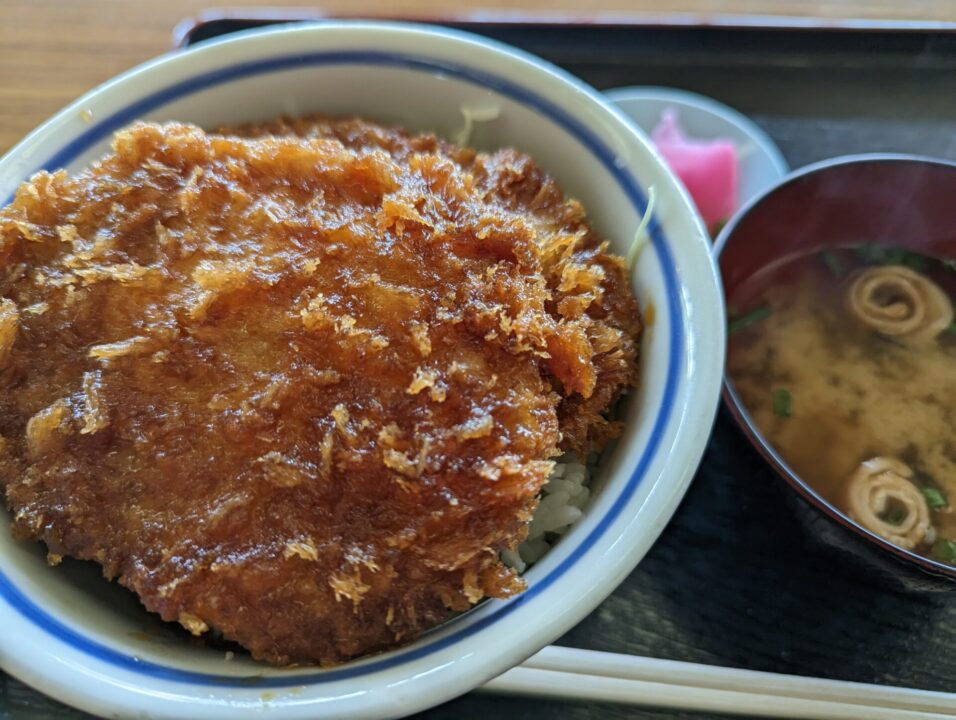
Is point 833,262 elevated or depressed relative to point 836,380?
elevated

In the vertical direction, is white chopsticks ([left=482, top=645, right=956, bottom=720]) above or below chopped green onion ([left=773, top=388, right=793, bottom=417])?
below

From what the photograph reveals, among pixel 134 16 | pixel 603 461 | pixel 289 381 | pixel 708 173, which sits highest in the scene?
pixel 134 16

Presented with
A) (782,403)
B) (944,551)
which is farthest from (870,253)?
(944,551)

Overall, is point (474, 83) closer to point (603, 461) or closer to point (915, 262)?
point (603, 461)

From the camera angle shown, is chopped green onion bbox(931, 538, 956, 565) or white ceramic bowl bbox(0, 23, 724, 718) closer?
white ceramic bowl bbox(0, 23, 724, 718)

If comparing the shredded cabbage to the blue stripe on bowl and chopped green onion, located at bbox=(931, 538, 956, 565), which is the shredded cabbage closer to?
the blue stripe on bowl

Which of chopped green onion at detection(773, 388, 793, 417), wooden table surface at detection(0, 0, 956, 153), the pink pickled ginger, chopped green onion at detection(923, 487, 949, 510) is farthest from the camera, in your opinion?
wooden table surface at detection(0, 0, 956, 153)

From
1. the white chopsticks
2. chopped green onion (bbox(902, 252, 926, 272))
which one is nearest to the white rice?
the white chopsticks
